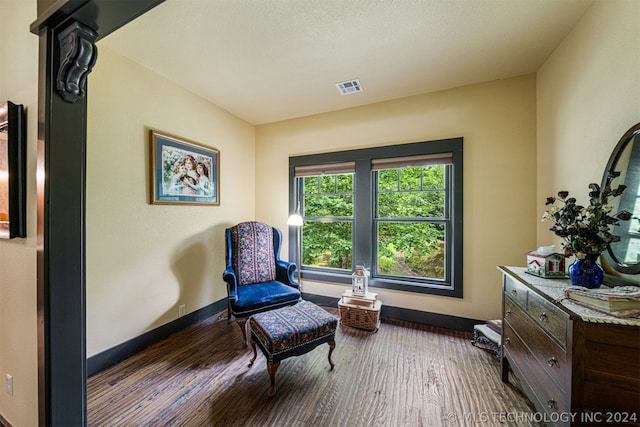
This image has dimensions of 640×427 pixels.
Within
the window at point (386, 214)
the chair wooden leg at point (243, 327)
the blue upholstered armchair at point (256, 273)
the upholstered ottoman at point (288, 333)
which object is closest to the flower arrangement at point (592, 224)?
the window at point (386, 214)

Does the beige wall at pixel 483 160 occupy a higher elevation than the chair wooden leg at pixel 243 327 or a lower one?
higher

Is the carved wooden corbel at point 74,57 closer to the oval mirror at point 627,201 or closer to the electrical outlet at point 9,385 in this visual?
the electrical outlet at point 9,385

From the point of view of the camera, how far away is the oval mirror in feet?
4.25

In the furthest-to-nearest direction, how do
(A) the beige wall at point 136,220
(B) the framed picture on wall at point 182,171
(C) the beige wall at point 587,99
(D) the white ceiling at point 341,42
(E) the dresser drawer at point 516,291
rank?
(B) the framed picture on wall at point 182,171
(A) the beige wall at point 136,220
(D) the white ceiling at point 341,42
(E) the dresser drawer at point 516,291
(C) the beige wall at point 587,99

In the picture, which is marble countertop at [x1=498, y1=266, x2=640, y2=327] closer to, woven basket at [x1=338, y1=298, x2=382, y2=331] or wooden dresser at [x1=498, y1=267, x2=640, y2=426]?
wooden dresser at [x1=498, y1=267, x2=640, y2=426]

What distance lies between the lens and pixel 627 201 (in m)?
1.36

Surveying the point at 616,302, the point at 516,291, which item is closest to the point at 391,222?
the point at 516,291

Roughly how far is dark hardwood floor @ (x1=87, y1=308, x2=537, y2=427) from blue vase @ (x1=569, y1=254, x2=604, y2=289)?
3.17 feet

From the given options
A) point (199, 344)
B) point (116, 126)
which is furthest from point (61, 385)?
point (116, 126)

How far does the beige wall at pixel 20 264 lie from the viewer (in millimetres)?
1206

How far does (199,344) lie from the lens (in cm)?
243

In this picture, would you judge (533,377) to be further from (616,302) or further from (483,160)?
(483,160)

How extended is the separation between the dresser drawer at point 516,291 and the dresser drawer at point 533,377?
249 millimetres

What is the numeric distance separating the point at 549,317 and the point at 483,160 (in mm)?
1865
